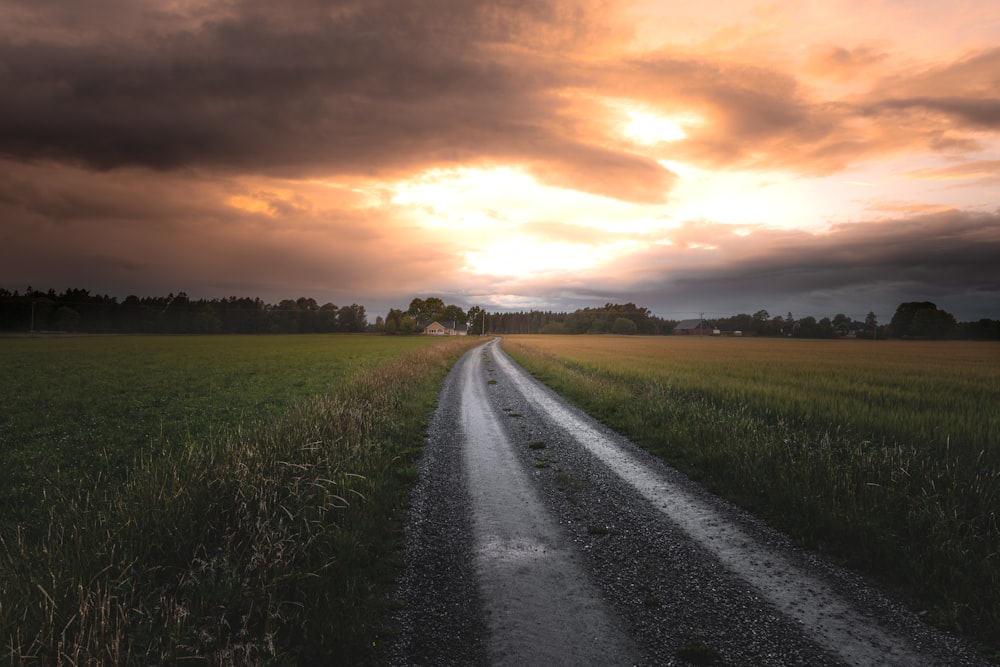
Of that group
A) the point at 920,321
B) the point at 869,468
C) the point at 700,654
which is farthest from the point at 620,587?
the point at 920,321

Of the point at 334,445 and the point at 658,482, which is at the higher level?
the point at 334,445

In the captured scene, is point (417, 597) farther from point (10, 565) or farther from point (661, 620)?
point (10, 565)

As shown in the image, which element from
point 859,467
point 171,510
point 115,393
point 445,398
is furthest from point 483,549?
point 115,393

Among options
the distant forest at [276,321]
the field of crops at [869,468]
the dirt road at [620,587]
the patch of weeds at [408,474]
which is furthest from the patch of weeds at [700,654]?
the distant forest at [276,321]

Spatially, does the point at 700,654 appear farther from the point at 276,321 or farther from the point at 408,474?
the point at 276,321

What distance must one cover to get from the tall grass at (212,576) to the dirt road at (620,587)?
2.10ft

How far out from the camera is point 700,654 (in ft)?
13.4

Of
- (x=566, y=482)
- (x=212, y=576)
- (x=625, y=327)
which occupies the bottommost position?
(x=566, y=482)

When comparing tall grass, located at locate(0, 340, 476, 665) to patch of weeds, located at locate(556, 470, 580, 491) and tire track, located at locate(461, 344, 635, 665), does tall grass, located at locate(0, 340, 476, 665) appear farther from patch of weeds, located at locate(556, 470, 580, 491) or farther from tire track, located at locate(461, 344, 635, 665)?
patch of weeds, located at locate(556, 470, 580, 491)

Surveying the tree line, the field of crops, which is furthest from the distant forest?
the field of crops

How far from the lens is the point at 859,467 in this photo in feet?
27.7

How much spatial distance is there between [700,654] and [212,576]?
4.92 meters

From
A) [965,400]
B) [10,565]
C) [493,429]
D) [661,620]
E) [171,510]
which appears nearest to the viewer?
[661,620]

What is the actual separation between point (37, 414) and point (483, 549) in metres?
19.6
